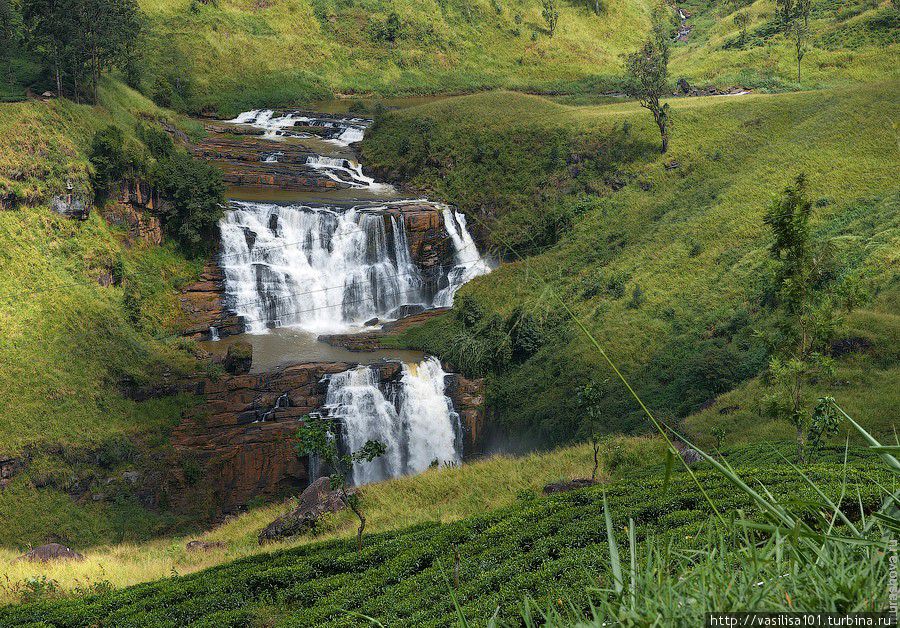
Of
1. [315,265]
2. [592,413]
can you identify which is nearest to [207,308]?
[315,265]

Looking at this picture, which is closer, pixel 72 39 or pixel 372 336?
pixel 372 336

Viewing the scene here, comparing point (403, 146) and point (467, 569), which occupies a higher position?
point (403, 146)

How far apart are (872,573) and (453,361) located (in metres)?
30.3

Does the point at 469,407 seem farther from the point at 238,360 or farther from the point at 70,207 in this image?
the point at 70,207

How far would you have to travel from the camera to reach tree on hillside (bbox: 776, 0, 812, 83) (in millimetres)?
69969

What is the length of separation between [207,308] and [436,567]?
86.3 feet

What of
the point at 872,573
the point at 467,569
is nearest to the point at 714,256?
the point at 467,569

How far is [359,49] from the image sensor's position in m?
77.4

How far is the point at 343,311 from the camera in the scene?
37312 millimetres

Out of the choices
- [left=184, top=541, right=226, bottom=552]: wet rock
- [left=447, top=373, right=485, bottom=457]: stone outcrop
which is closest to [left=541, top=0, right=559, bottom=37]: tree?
[left=447, top=373, right=485, bottom=457]: stone outcrop

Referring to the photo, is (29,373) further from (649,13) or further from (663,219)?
(649,13)

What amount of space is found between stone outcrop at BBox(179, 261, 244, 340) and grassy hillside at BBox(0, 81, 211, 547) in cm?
64

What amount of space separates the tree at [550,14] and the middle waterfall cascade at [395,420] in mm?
69500

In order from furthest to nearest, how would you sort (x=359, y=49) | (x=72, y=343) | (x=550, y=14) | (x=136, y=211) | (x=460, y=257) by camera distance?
(x=550, y=14) < (x=359, y=49) < (x=460, y=257) < (x=136, y=211) < (x=72, y=343)
